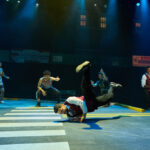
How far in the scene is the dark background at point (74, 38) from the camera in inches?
561

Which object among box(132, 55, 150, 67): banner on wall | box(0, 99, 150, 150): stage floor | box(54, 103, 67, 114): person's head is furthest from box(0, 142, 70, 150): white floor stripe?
box(132, 55, 150, 67): banner on wall

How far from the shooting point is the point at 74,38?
15.5 meters

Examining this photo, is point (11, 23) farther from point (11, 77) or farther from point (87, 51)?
point (87, 51)

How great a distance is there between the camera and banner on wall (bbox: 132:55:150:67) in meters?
15.6

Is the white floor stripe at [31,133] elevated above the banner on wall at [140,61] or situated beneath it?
situated beneath

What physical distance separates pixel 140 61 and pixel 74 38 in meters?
6.69

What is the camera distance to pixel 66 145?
2961 millimetres

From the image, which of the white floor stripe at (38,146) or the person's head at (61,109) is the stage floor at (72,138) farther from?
the person's head at (61,109)

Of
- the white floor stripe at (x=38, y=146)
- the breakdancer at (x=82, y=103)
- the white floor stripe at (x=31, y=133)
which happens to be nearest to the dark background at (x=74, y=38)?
the breakdancer at (x=82, y=103)

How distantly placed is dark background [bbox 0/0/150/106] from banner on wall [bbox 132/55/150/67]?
38 centimetres

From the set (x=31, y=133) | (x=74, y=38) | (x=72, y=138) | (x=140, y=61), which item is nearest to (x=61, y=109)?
(x=31, y=133)

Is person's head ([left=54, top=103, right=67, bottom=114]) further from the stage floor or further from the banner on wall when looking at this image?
the banner on wall

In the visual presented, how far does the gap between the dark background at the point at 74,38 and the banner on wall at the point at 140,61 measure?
1.24 ft

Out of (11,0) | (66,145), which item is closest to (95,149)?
(66,145)
